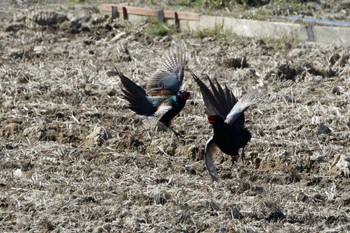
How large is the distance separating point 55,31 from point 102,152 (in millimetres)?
5341

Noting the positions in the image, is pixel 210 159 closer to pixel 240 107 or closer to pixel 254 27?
pixel 240 107

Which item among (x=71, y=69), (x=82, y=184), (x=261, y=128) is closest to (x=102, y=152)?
(x=82, y=184)

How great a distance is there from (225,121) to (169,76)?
142 cm

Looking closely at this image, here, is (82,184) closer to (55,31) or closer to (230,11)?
(55,31)

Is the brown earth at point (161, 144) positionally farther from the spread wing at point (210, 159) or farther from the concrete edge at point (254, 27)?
the concrete edge at point (254, 27)

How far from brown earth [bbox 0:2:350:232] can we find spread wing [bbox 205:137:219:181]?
0.12m

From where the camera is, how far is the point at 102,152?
8672mm

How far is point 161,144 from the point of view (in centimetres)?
896

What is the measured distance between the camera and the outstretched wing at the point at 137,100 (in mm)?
9211

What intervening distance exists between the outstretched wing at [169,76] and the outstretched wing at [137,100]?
1.02ft

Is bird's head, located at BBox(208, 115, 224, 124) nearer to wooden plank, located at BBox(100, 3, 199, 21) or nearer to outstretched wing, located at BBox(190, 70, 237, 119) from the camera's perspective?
outstretched wing, located at BBox(190, 70, 237, 119)

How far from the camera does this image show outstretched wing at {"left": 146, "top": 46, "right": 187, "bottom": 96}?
9539 millimetres

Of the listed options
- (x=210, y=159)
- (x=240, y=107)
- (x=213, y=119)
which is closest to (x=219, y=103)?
(x=240, y=107)

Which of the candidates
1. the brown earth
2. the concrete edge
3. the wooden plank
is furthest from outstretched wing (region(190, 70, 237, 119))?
the wooden plank
